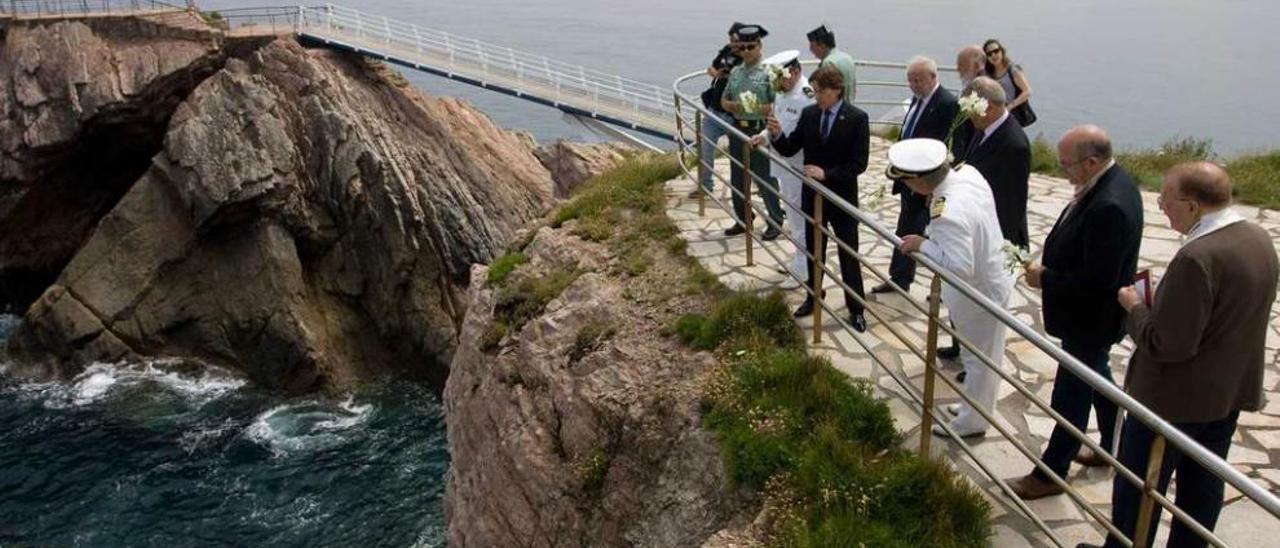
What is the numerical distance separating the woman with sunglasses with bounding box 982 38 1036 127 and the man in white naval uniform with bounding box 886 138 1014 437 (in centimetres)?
532

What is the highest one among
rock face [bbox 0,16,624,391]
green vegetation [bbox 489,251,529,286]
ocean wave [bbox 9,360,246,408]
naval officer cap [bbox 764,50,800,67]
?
naval officer cap [bbox 764,50,800,67]

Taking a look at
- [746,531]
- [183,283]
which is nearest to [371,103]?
[183,283]

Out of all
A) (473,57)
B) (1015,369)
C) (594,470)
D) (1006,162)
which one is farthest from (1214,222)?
(473,57)

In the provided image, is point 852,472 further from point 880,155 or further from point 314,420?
point 314,420

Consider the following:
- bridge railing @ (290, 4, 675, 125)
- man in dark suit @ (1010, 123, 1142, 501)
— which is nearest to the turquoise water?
bridge railing @ (290, 4, 675, 125)

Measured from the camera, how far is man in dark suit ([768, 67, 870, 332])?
8.43 m

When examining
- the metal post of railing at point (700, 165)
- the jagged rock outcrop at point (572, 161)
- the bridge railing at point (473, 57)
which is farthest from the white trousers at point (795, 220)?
the bridge railing at point (473, 57)

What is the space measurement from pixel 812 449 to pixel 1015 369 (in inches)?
92.5

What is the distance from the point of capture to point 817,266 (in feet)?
27.0

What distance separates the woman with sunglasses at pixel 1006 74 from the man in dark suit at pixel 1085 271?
19.4ft

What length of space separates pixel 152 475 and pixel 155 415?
2625 mm

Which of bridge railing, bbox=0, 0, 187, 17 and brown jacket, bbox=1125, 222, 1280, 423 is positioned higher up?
bridge railing, bbox=0, 0, 187, 17

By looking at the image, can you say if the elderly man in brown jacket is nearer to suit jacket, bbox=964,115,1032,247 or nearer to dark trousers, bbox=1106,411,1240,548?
dark trousers, bbox=1106,411,1240,548

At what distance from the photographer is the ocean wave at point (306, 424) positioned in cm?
2073
